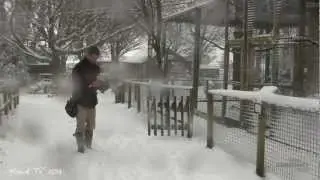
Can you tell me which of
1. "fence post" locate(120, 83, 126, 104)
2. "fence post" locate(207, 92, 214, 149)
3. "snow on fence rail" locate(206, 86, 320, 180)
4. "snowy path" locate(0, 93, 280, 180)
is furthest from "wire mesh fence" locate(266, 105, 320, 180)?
"fence post" locate(120, 83, 126, 104)

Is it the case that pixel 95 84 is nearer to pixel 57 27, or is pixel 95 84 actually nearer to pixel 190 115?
pixel 190 115

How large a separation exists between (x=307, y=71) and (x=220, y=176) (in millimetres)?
7606

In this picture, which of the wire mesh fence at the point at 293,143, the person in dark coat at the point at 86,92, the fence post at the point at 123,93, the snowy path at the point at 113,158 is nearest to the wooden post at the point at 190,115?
the snowy path at the point at 113,158

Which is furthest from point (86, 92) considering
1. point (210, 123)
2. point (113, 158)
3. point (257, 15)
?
point (257, 15)

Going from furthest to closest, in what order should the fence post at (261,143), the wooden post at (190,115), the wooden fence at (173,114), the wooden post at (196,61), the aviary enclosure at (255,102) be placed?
the wooden post at (196,61) < the wooden fence at (173,114) < the wooden post at (190,115) < the fence post at (261,143) < the aviary enclosure at (255,102)

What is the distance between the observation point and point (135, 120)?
11602 mm

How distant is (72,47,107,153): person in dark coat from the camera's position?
7.67m

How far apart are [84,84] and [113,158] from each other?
4.37 ft

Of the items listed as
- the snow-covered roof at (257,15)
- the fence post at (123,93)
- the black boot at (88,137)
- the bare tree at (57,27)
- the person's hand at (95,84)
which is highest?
the bare tree at (57,27)

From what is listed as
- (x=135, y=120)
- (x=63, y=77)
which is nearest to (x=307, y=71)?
(x=135, y=120)

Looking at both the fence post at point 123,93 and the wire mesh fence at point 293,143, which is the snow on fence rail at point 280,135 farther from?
the fence post at point 123,93

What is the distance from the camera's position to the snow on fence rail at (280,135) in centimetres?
508

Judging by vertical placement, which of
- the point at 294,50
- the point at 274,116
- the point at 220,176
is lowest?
the point at 220,176

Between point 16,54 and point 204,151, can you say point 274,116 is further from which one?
point 16,54
